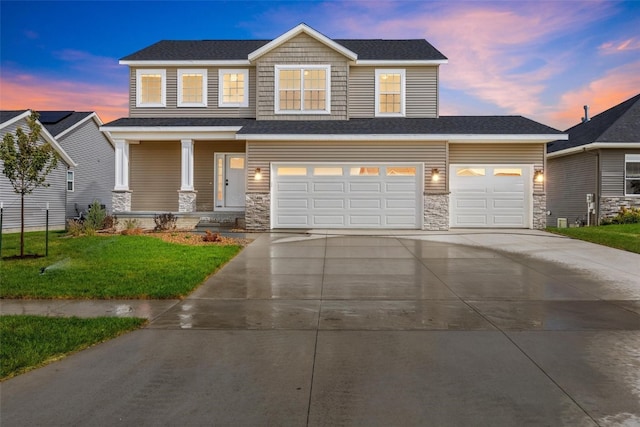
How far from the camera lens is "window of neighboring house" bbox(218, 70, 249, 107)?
756 inches

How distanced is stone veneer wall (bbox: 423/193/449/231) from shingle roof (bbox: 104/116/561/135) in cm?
252

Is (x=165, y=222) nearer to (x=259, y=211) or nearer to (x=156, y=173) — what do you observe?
(x=259, y=211)

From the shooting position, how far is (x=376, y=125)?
17250 mm

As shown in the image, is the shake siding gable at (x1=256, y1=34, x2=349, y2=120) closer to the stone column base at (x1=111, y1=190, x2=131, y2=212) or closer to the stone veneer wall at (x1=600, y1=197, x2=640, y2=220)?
the stone column base at (x1=111, y1=190, x2=131, y2=212)

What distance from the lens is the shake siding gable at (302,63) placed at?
18.1m

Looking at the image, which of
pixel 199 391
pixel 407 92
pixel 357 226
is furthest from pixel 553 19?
pixel 199 391

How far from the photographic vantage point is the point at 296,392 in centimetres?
346

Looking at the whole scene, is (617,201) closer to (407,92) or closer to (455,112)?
(407,92)

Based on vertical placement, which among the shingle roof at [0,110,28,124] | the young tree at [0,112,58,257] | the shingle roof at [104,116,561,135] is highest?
the shingle roof at [0,110,28,124]

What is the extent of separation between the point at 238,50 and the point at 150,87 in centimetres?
443

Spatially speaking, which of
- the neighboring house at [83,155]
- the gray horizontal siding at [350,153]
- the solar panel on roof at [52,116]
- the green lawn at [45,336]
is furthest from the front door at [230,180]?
the green lawn at [45,336]

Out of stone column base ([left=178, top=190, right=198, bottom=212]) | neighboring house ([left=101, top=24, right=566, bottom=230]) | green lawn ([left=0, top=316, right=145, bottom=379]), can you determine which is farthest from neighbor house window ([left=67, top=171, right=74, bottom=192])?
green lawn ([left=0, top=316, right=145, bottom=379])

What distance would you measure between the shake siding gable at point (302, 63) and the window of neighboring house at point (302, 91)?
260mm

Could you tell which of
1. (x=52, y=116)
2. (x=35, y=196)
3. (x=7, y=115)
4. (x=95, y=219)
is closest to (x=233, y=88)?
(x=95, y=219)
